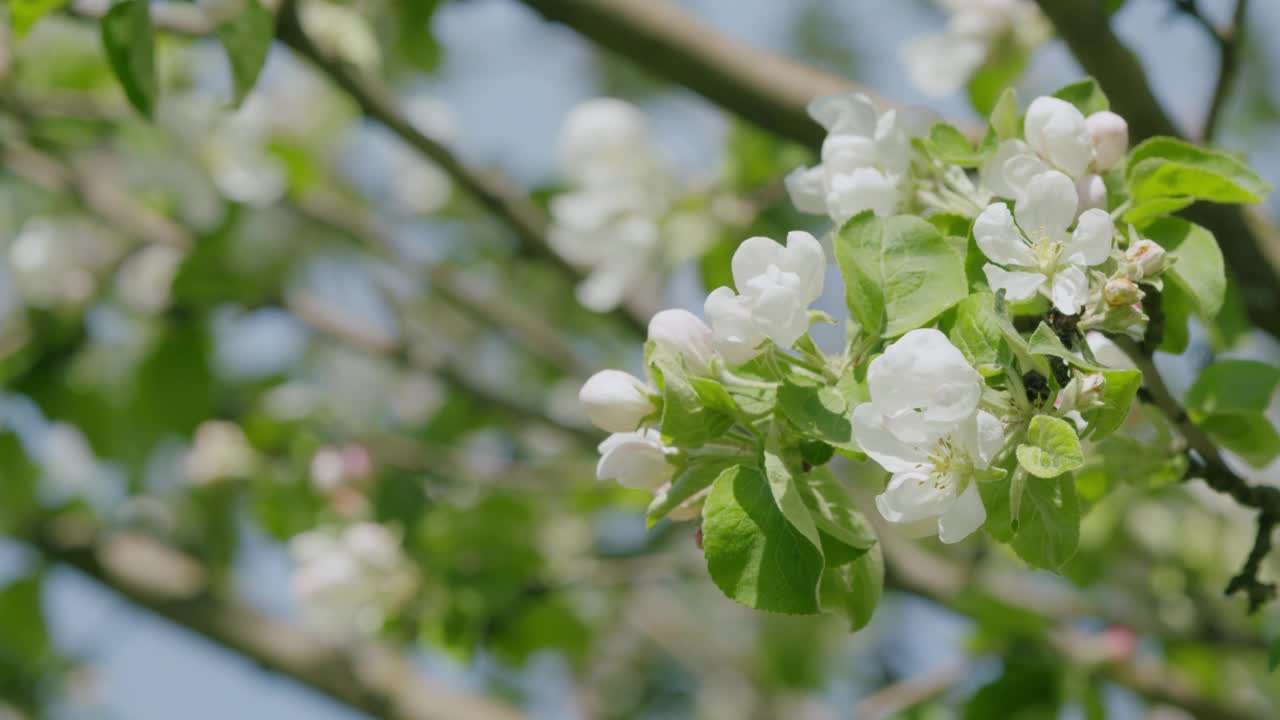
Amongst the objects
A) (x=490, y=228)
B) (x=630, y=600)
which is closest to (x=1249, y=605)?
(x=490, y=228)

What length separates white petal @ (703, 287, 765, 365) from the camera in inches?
29.2

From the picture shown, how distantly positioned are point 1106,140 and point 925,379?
0.96 feet

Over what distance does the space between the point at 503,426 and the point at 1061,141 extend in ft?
6.24

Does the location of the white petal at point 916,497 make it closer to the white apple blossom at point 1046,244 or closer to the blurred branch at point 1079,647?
the white apple blossom at point 1046,244

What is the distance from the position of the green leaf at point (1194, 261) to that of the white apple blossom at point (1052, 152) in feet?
0.16

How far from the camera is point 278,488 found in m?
2.18

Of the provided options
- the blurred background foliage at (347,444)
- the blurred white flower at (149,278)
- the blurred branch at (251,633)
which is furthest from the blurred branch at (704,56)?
the blurred branch at (251,633)

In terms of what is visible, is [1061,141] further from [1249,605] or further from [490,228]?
[490,228]

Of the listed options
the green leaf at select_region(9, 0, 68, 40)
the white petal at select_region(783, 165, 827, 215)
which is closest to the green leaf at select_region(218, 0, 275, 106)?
the green leaf at select_region(9, 0, 68, 40)

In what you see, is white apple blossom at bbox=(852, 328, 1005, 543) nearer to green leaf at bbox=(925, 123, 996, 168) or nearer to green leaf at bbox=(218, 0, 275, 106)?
green leaf at bbox=(925, 123, 996, 168)

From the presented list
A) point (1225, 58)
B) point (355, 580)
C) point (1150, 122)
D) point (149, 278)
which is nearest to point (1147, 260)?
point (1150, 122)

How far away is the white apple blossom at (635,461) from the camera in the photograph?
781 millimetres

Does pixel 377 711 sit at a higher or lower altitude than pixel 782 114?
lower

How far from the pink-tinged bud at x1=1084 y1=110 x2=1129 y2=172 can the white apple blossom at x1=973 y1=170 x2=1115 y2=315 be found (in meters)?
0.11
